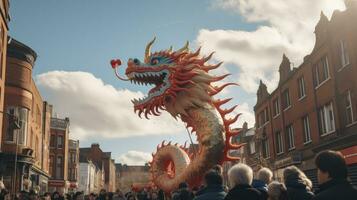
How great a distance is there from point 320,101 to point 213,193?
19343mm

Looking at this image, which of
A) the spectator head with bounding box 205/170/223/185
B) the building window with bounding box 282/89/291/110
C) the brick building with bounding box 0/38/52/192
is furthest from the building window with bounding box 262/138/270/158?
the spectator head with bounding box 205/170/223/185

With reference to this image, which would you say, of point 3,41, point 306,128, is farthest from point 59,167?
point 306,128

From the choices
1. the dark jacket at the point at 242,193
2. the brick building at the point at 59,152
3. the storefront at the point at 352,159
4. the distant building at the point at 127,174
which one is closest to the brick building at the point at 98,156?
the distant building at the point at 127,174

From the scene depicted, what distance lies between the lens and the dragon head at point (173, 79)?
10.0m

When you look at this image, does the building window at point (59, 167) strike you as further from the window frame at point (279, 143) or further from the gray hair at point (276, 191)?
the gray hair at point (276, 191)

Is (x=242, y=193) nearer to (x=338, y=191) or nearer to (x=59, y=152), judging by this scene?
(x=338, y=191)

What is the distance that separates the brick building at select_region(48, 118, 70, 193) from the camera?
59.8 metres

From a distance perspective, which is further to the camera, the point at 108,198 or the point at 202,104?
the point at 108,198

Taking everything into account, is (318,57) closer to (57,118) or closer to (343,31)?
(343,31)

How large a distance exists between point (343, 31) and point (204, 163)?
44.5 feet

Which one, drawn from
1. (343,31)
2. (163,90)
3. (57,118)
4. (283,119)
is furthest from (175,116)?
(57,118)

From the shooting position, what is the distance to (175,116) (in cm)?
1038

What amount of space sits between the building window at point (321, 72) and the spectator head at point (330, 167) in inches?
767

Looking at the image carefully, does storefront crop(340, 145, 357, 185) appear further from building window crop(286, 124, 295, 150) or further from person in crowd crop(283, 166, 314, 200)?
person in crowd crop(283, 166, 314, 200)
